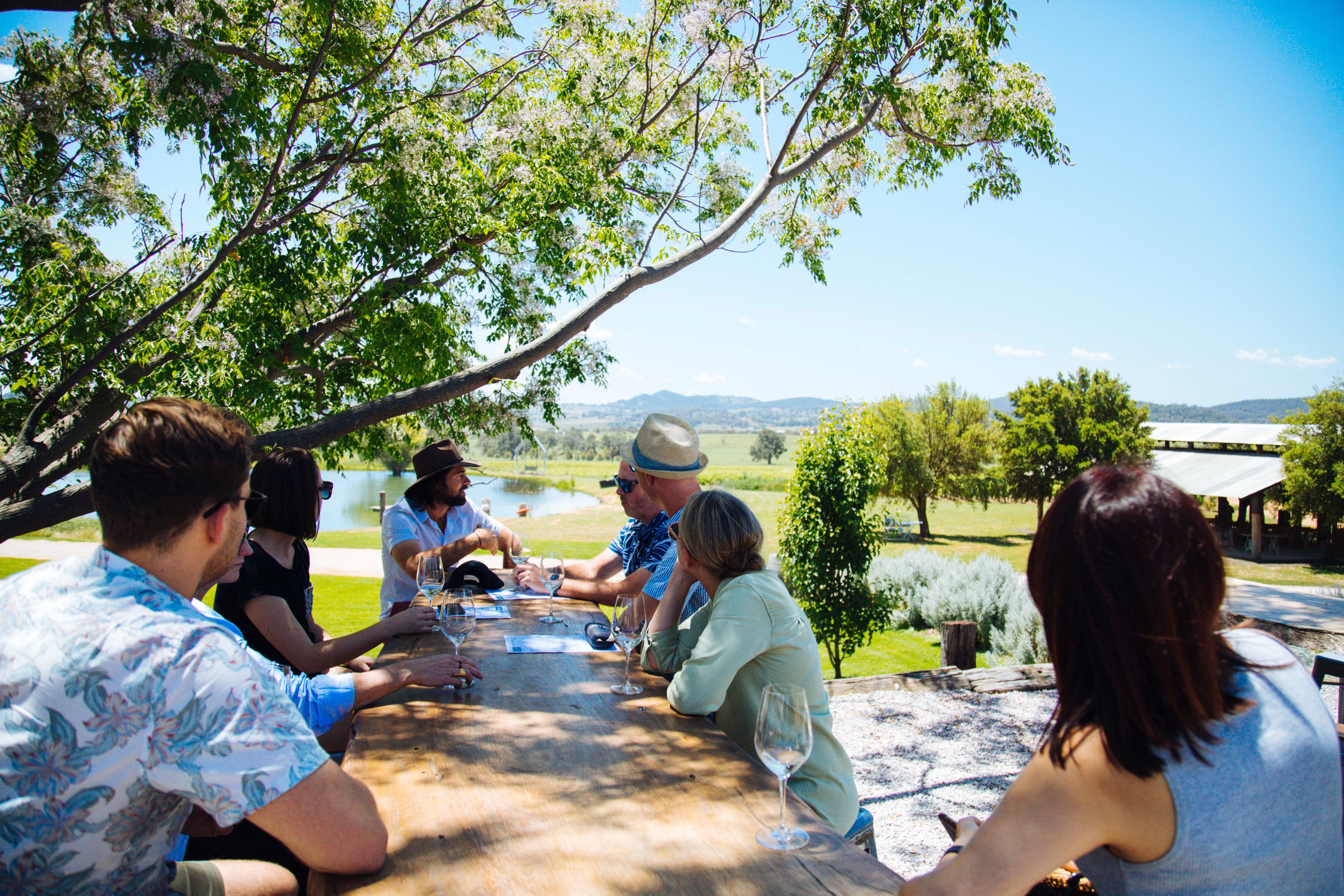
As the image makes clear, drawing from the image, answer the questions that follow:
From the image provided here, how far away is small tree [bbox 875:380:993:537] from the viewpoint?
42.5 m

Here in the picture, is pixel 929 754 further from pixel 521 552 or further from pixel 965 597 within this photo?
pixel 965 597

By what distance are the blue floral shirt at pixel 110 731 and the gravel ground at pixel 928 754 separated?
376 centimetres

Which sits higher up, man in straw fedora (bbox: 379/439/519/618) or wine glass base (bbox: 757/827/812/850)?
man in straw fedora (bbox: 379/439/519/618)

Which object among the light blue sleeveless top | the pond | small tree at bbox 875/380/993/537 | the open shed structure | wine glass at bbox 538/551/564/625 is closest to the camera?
the light blue sleeveless top

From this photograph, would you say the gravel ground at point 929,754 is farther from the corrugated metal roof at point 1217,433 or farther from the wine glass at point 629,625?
the corrugated metal roof at point 1217,433

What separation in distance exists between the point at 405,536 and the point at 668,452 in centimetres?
182

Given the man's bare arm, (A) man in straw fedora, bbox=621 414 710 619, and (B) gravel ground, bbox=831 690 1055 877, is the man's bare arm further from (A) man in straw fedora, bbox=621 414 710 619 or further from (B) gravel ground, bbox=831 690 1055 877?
(B) gravel ground, bbox=831 690 1055 877

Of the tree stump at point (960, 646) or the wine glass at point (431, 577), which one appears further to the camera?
the tree stump at point (960, 646)

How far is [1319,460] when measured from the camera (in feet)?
106

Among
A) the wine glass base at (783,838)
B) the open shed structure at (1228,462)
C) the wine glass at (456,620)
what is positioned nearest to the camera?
the wine glass base at (783,838)

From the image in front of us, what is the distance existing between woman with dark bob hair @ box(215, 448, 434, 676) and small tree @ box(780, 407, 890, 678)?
5.98 meters

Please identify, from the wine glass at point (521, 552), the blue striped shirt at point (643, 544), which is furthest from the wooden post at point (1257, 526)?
the blue striped shirt at point (643, 544)

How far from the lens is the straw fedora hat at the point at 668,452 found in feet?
12.6

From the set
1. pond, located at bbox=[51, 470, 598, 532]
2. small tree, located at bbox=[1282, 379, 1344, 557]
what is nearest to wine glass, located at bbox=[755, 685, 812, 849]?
pond, located at bbox=[51, 470, 598, 532]
